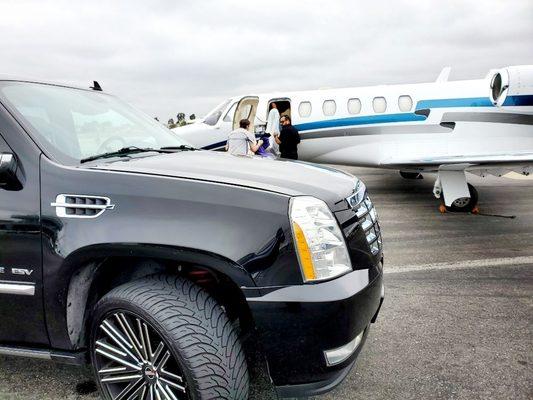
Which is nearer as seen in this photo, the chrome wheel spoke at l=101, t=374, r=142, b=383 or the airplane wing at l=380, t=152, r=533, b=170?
the chrome wheel spoke at l=101, t=374, r=142, b=383

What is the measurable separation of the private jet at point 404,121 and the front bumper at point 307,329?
23.3ft

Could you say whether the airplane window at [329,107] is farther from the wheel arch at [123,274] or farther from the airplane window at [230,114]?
the wheel arch at [123,274]

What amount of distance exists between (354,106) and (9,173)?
8946 millimetres

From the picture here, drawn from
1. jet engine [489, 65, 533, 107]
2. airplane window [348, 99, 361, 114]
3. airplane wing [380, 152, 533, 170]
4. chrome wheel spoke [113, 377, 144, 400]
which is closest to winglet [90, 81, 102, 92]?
chrome wheel spoke [113, 377, 144, 400]

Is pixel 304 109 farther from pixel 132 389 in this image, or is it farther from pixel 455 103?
pixel 132 389

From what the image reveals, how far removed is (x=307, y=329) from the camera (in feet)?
6.09

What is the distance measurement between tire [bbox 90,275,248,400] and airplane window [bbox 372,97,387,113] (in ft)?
29.0

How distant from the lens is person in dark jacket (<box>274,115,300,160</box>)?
9.83 metres

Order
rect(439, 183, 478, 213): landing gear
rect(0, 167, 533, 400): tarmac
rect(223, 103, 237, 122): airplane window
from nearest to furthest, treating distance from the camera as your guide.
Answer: rect(0, 167, 533, 400): tarmac, rect(439, 183, 478, 213): landing gear, rect(223, 103, 237, 122): airplane window

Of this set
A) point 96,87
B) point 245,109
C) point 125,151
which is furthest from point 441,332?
point 245,109

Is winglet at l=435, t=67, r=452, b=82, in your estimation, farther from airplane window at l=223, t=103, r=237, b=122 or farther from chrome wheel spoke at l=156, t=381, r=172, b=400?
chrome wheel spoke at l=156, t=381, r=172, b=400

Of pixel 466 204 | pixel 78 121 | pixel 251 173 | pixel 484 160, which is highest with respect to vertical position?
pixel 78 121

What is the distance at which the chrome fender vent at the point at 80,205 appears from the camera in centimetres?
199

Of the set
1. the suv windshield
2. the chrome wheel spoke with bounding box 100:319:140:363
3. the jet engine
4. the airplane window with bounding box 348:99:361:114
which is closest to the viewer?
the chrome wheel spoke with bounding box 100:319:140:363
